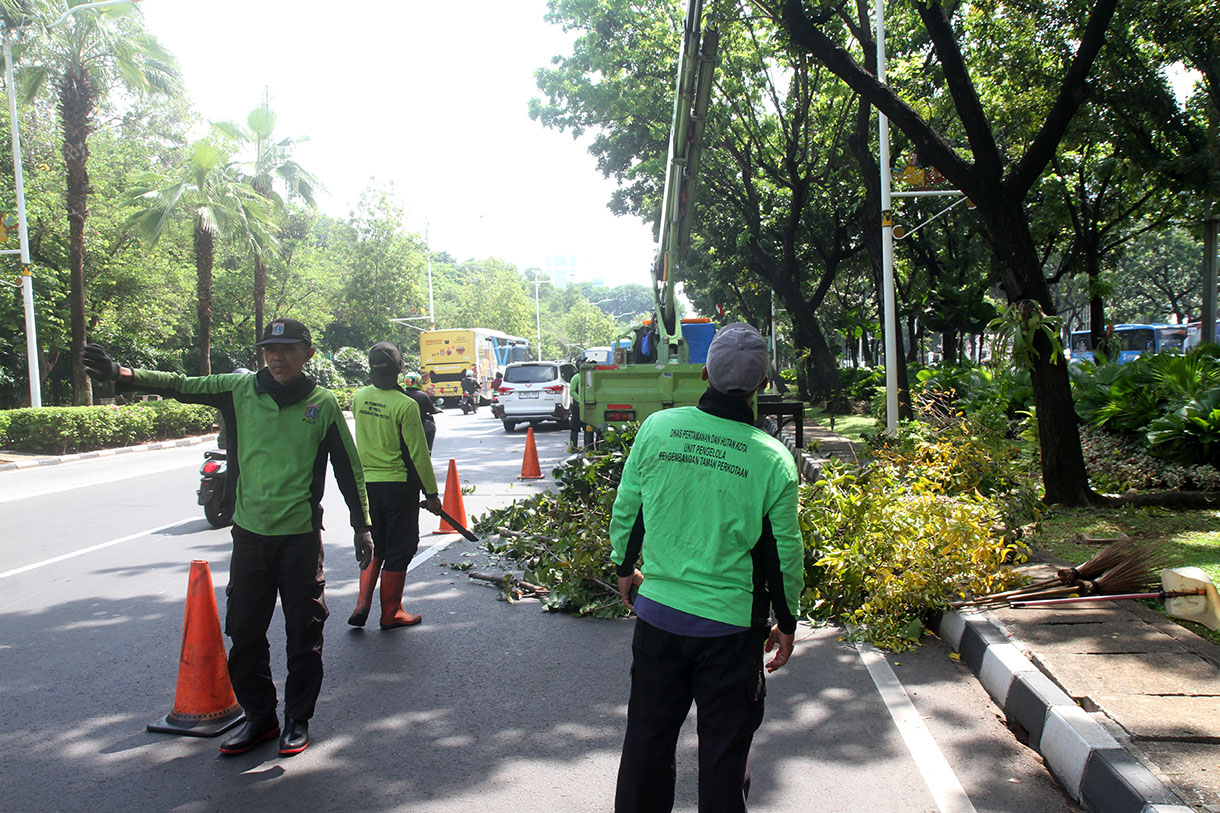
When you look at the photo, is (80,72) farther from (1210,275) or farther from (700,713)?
(700,713)

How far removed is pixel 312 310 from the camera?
134 feet

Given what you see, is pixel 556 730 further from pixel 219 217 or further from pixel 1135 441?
pixel 219 217

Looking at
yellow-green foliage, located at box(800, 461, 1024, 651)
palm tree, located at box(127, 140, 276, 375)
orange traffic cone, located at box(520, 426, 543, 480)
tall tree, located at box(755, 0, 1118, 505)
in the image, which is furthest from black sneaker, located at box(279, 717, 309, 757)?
palm tree, located at box(127, 140, 276, 375)

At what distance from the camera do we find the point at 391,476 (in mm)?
6012

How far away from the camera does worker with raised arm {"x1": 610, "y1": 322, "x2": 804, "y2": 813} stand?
8.96 ft

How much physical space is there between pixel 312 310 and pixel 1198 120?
3419 cm

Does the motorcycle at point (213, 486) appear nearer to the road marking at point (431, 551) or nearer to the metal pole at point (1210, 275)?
the road marking at point (431, 551)

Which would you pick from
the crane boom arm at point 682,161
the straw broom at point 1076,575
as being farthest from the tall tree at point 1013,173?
the straw broom at point 1076,575

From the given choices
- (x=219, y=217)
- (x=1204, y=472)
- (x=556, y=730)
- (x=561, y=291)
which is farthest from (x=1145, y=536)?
(x=561, y=291)

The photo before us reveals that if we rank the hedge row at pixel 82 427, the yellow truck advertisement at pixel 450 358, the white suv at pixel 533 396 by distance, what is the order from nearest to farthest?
the hedge row at pixel 82 427, the white suv at pixel 533 396, the yellow truck advertisement at pixel 450 358

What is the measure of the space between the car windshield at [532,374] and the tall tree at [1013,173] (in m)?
15.4

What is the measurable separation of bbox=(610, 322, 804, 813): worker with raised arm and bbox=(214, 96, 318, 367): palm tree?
30152 mm

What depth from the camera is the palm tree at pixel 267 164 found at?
3116 centimetres

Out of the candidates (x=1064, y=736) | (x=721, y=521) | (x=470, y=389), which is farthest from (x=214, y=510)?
(x=470, y=389)
